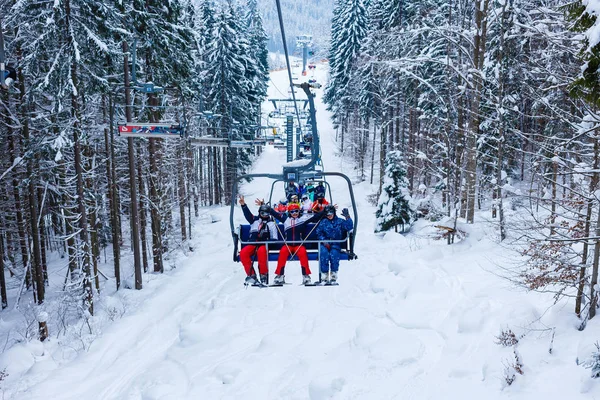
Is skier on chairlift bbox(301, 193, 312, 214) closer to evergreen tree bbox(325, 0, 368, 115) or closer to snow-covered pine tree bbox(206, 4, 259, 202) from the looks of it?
snow-covered pine tree bbox(206, 4, 259, 202)

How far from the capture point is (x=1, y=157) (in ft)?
57.0

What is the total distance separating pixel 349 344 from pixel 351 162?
38598mm

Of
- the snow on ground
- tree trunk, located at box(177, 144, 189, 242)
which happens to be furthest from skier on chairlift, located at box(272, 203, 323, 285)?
tree trunk, located at box(177, 144, 189, 242)

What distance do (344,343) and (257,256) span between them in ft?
13.3

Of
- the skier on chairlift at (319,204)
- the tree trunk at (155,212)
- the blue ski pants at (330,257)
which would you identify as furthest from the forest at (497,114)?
the tree trunk at (155,212)

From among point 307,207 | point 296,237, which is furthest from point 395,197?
point 296,237

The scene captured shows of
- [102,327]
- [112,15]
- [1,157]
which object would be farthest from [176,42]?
[102,327]

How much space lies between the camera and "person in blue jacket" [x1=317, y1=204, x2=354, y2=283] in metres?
9.20

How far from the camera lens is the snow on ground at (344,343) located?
8898 mm

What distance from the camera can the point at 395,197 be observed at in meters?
21.4

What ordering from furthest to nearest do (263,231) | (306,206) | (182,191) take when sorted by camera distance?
1. (182,191)
2. (306,206)
3. (263,231)

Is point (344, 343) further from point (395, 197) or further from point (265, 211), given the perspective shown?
point (395, 197)

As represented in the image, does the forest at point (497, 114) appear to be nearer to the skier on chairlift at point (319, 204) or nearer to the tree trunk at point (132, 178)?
the skier on chairlift at point (319, 204)

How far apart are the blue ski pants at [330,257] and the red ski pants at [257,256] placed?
1.23 m
